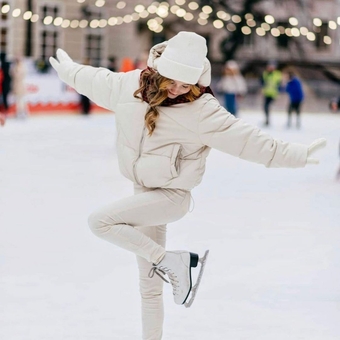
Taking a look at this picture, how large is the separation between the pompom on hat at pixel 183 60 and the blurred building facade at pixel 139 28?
584 inches

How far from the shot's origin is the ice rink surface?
161 inches

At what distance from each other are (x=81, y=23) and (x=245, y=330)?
20192 mm

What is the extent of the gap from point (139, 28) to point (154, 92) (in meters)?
24.8

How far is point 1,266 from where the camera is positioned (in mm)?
5219

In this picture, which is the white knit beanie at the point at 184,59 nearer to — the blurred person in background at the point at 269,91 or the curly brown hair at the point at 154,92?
the curly brown hair at the point at 154,92

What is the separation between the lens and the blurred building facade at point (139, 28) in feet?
75.8

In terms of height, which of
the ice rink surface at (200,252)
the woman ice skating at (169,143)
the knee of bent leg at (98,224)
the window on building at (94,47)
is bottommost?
the window on building at (94,47)

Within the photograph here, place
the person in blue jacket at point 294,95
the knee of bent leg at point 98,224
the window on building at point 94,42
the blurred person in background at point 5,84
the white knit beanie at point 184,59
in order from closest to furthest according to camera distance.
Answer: the white knit beanie at point 184,59 < the knee of bent leg at point 98,224 < the blurred person in background at point 5,84 < the person in blue jacket at point 294,95 < the window on building at point 94,42

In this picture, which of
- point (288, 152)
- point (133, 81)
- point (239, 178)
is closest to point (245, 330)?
point (288, 152)

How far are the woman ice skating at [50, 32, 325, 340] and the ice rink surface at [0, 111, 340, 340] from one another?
714 millimetres

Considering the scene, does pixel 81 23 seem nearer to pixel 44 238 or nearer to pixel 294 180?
pixel 294 180

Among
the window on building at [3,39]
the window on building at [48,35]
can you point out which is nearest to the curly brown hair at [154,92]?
the window on building at [3,39]

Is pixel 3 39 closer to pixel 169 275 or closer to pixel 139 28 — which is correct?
pixel 139 28

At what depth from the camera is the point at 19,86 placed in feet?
59.5
